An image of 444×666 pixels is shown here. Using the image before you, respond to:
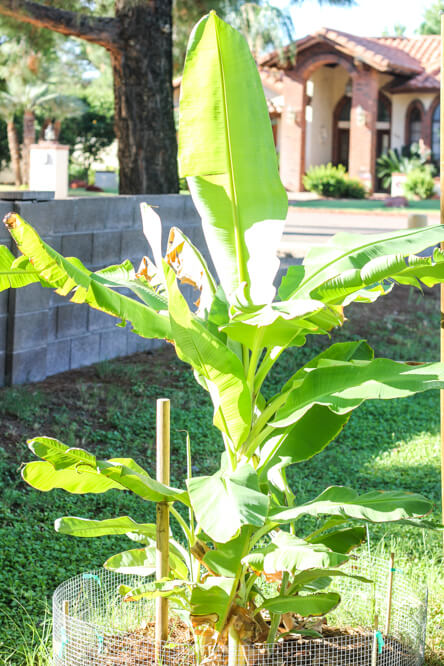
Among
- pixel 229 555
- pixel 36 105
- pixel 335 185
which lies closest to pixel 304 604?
pixel 229 555

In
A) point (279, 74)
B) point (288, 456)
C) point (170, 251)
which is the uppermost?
point (279, 74)

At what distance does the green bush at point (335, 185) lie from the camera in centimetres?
Answer: 3272

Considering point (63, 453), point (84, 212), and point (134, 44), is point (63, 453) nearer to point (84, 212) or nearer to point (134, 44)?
point (84, 212)

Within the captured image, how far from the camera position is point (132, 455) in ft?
19.5

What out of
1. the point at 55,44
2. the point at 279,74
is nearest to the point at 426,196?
the point at 279,74

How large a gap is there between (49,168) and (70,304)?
16.7 m

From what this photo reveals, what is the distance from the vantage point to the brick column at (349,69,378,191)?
34.2 m

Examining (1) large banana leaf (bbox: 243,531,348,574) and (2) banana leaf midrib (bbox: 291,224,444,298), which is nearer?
(1) large banana leaf (bbox: 243,531,348,574)

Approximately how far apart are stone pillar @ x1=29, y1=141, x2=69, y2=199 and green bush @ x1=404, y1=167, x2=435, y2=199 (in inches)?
548

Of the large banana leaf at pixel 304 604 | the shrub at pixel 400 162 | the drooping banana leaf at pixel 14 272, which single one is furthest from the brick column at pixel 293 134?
the large banana leaf at pixel 304 604

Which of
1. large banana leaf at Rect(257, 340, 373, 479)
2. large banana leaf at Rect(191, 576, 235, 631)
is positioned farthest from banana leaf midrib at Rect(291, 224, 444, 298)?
large banana leaf at Rect(191, 576, 235, 631)

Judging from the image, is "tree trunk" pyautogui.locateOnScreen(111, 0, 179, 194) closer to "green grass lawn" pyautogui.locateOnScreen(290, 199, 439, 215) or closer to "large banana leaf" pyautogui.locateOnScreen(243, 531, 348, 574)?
"large banana leaf" pyautogui.locateOnScreen(243, 531, 348, 574)

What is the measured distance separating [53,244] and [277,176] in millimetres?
4216

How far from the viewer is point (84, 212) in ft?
23.9
